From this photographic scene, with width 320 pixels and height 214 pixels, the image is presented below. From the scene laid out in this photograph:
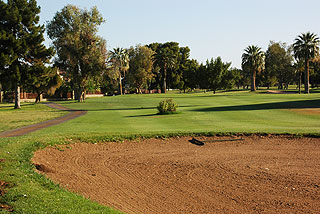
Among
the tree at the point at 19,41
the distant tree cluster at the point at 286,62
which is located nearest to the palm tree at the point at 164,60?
the distant tree cluster at the point at 286,62

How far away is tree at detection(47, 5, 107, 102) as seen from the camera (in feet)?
214

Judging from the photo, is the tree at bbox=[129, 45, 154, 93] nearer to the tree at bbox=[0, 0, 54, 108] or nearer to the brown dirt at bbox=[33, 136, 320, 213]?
the tree at bbox=[0, 0, 54, 108]

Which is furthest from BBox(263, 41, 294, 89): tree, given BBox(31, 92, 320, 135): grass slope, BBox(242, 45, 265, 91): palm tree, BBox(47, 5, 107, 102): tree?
BBox(31, 92, 320, 135): grass slope

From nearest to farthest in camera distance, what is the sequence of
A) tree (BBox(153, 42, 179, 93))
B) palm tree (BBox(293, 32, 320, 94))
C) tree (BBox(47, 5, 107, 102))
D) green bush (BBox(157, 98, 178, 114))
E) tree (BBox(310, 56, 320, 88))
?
green bush (BBox(157, 98, 178, 114)) → tree (BBox(47, 5, 107, 102)) → palm tree (BBox(293, 32, 320, 94)) → tree (BBox(310, 56, 320, 88)) → tree (BBox(153, 42, 179, 93))

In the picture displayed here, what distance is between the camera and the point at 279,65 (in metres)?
125

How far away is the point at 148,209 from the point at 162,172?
3250mm

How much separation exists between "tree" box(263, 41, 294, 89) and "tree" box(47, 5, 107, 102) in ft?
251

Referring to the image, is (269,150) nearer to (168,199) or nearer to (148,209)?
(168,199)

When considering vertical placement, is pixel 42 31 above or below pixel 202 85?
above

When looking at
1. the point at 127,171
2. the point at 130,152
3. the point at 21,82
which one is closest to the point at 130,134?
the point at 130,152

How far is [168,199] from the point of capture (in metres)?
8.26

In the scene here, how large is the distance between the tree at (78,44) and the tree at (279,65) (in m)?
76.5

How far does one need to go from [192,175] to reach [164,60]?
114 meters

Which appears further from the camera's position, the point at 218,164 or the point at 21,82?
the point at 21,82
